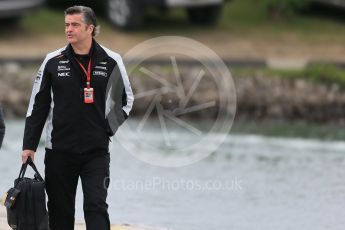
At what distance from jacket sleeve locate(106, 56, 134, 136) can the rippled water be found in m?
2.82

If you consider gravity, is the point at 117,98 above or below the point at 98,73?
below

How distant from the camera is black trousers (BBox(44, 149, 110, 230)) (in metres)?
8.80

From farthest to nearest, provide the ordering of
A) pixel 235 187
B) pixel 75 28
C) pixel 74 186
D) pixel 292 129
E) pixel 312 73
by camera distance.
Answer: pixel 312 73
pixel 292 129
pixel 235 187
pixel 74 186
pixel 75 28

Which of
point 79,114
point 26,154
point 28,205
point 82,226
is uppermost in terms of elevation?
point 79,114

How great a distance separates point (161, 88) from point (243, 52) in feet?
9.68

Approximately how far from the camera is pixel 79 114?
28.9ft

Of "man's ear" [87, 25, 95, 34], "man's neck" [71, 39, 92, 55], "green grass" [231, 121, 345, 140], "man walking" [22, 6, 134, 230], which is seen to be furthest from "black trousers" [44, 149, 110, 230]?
"green grass" [231, 121, 345, 140]

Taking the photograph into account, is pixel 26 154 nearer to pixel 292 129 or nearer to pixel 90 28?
pixel 90 28

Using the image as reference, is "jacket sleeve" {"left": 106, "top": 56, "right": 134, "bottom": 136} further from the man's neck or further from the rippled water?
the rippled water

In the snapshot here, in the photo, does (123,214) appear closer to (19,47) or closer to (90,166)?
(90,166)

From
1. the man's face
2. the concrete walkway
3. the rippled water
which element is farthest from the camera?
the rippled water

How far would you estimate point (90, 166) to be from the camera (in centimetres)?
888

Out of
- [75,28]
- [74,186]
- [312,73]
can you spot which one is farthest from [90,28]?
[312,73]

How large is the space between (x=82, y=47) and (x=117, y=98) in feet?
1.49
